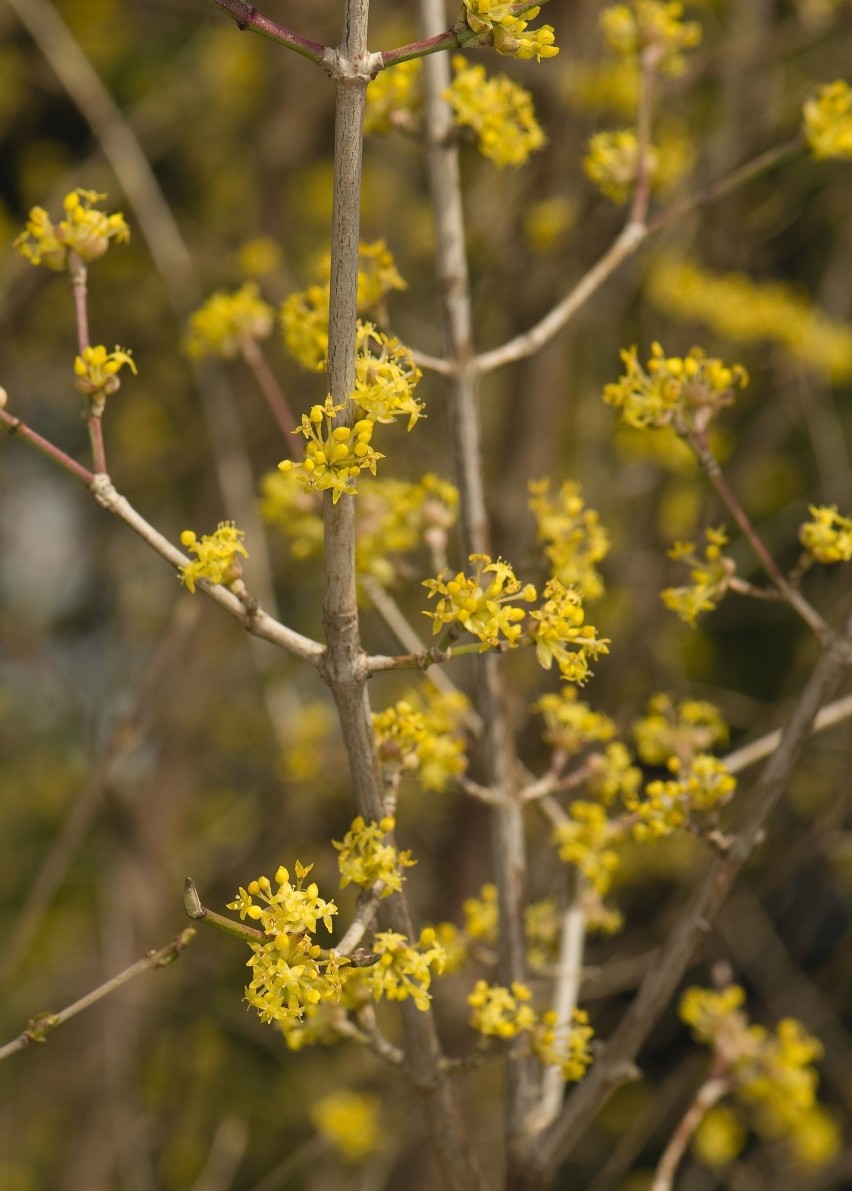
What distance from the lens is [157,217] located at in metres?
4.36

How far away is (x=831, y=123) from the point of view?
A: 2172 millimetres

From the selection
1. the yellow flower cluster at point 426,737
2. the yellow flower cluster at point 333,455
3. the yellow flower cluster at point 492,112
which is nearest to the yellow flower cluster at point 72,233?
the yellow flower cluster at point 333,455

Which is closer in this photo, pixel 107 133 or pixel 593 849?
pixel 593 849

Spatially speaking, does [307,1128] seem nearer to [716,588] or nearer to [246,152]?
[716,588]

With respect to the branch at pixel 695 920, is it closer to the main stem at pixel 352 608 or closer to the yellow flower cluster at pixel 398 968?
the main stem at pixel 352 608

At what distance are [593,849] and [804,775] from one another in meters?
2.54

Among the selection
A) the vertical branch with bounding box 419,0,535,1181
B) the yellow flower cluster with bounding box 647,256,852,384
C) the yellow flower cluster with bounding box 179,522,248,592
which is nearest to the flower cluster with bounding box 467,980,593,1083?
the vertical branch with bounding box 419,0,535,1181

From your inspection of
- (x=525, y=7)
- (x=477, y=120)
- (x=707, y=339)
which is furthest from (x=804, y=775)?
(x=525, y=7)

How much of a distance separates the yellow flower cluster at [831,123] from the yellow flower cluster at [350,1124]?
2.70 m

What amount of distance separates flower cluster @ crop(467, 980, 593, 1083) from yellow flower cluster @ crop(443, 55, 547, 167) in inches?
54.2

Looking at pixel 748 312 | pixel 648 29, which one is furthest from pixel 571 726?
pixel 748 312

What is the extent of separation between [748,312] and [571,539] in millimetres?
2026

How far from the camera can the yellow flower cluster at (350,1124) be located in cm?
332

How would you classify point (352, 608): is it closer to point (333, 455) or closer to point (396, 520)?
point (333, 455)
